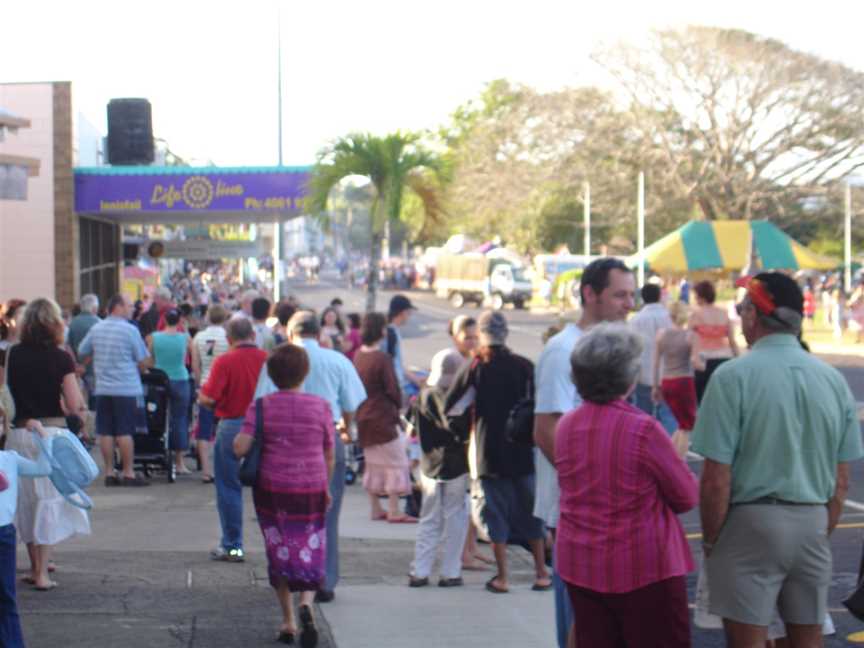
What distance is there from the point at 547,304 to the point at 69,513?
56.1 m

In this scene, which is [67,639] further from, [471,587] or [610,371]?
[610,371]

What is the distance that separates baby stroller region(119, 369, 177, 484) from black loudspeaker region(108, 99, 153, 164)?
13706 mm

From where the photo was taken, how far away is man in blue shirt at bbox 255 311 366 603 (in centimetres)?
815

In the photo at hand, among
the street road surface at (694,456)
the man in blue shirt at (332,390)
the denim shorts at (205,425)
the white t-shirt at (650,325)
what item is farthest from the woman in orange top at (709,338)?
the man in blue shirt at (332,390)

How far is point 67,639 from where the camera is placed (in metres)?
7.17

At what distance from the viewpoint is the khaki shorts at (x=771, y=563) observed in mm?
4836

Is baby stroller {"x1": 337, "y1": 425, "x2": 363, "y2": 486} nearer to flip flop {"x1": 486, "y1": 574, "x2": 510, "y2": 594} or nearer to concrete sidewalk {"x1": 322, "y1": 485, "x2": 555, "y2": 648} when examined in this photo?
concrete sidewalk {"x1": 322, "y1": 485, "x2": 555, "y2": 648}

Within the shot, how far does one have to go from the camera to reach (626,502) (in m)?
4.64

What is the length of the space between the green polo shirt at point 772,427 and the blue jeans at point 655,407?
28.9ft

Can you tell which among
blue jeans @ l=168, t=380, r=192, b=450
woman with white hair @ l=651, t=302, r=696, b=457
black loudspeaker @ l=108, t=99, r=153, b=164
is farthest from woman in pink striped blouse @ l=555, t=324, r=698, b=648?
black loudspeaker @ l=108, t=99, r=153, b=164

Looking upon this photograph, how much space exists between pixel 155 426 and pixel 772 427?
370 inches

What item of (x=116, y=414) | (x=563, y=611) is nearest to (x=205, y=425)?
(x=116, y=414)

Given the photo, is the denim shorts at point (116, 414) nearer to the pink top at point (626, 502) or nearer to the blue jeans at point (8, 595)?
the blue jeans at point (8, 595)

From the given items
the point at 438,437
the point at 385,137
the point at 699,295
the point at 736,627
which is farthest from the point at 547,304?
the point at 736,627
